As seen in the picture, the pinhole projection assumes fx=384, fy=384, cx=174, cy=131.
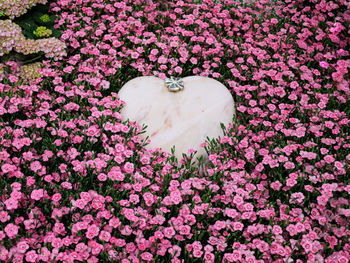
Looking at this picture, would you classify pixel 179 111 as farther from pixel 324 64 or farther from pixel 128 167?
pixel 324 64

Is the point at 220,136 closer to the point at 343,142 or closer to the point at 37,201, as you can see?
the point at 343,142

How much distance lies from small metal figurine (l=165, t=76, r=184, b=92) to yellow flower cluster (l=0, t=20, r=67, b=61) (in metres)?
1.25

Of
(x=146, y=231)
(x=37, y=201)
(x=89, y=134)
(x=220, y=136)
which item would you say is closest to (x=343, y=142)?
(x=220, y=136)

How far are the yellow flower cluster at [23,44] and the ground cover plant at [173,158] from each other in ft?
0.49

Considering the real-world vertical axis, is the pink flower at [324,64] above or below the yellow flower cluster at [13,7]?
below

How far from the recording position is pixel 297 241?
2.74 metres

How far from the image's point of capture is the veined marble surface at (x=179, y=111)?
3.55m

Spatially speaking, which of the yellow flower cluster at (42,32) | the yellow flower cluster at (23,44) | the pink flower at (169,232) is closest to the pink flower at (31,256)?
the pink flower at (169,232)

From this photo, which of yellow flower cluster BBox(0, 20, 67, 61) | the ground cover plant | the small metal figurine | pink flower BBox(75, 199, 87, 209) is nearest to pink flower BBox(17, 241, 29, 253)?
the ground cover plant

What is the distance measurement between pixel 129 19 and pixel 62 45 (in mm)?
1068

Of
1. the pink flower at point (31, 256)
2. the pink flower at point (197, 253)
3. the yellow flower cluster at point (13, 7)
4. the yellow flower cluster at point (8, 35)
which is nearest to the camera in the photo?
the pink flower at point (31, 256)

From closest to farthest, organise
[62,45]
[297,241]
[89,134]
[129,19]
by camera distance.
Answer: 1. [297,241]
2. [89,134]
3. [62,45]
4. [129,19]

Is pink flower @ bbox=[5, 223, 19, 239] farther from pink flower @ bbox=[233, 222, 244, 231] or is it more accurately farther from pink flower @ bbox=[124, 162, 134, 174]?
pink flower @ bbox=[233, 222, 244, 231]

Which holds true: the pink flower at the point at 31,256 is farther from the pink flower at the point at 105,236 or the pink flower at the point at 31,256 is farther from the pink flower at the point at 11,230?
the pink flower at the point at 105,236
